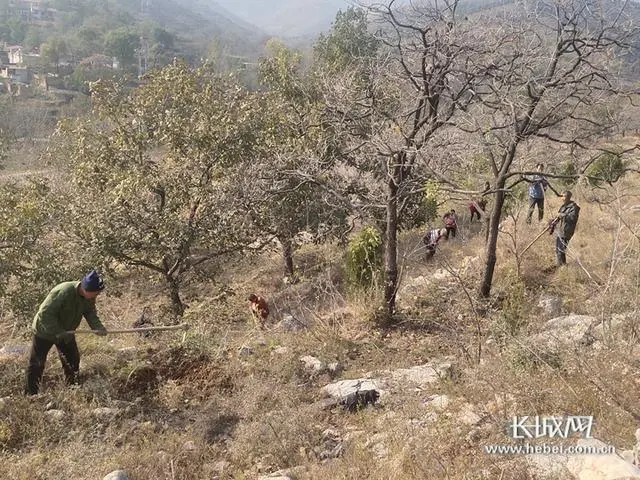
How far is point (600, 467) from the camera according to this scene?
9.15ft

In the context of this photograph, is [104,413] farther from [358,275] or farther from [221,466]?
[358,275]

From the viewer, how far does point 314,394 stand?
5.05 meters

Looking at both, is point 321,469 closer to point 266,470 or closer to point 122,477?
point 266,470

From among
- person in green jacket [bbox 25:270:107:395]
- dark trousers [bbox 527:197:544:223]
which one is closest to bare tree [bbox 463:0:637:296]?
dark trousers [bbox 527:197:544:223]

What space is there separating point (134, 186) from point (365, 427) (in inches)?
213

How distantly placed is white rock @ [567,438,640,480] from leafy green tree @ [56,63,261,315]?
611cm

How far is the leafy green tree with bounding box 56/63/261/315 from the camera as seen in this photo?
25.5 feet

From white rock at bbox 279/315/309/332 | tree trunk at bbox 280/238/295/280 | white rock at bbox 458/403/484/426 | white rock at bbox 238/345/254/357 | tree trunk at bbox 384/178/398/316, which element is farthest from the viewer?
tree trunk at bbox 280/238/295/280

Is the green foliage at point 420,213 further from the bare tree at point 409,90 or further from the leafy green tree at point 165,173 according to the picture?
the bare tree at point 409,90

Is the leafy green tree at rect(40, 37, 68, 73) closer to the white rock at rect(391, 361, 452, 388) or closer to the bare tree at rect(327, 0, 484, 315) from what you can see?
the bare tree at rect(327, 0, 484, 315)

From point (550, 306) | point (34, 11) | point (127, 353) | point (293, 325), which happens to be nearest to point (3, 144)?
point (127, 353)

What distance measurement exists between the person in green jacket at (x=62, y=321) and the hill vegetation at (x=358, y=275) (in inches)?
8.3

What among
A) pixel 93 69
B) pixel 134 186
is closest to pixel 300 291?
pixel 134 186

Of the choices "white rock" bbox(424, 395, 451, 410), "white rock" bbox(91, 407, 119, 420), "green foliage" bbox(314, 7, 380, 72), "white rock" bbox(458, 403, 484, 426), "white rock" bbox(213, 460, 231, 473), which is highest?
"green foliage" bbox(314, 7, 380, 72)
